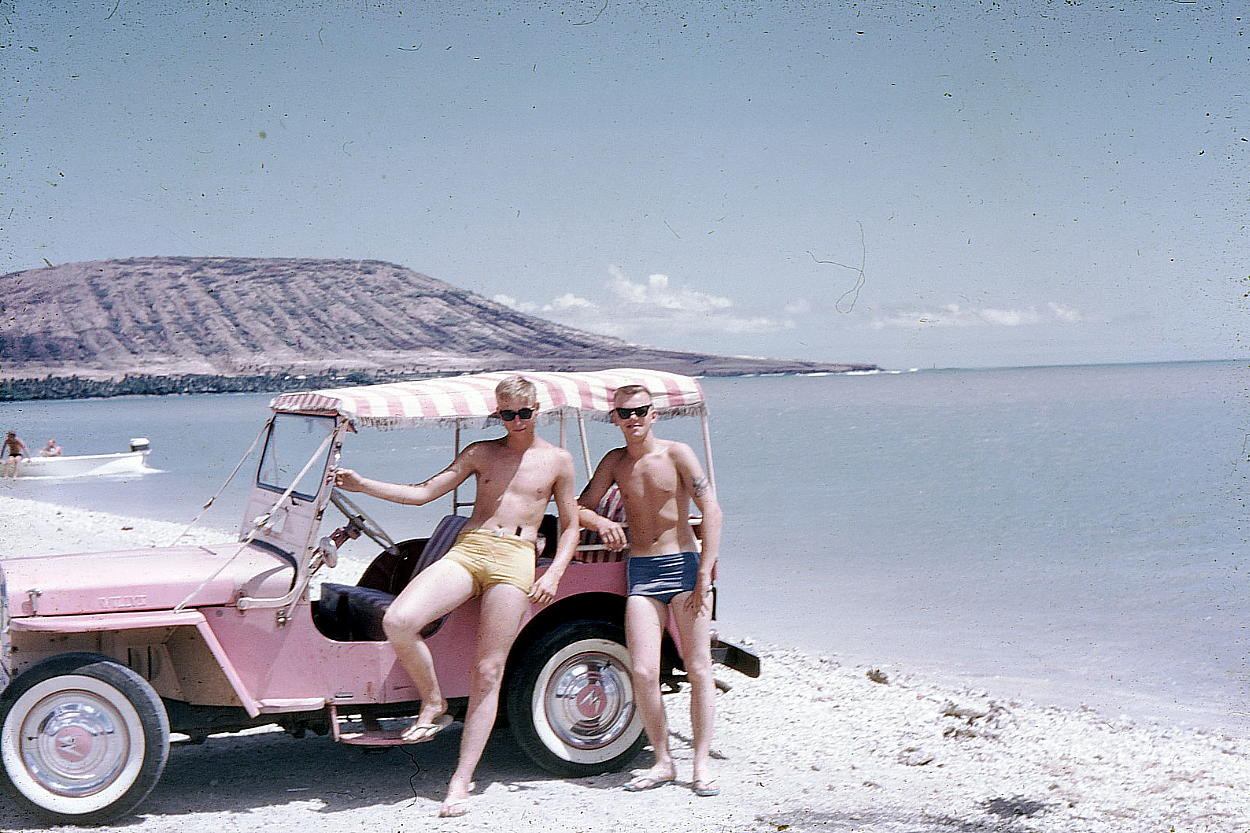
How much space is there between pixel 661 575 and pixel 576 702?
0.76 m

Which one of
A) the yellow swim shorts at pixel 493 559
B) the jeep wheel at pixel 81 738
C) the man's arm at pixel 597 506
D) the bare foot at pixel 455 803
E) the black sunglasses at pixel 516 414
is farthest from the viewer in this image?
the man's arm at pixel 597 506

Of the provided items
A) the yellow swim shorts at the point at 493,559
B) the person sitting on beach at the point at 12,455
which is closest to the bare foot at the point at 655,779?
the yellow swim shorts at the point at 493,559

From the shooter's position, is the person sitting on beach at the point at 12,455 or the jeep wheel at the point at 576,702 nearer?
the jeep wheel at the point at 576,702

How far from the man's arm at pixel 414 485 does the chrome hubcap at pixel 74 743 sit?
4.57 ft

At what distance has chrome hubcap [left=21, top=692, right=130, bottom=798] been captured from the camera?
550 centimetres

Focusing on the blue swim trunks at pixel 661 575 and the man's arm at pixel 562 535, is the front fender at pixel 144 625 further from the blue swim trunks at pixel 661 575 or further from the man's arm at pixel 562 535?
the blue swim trunks at pixel 661 575

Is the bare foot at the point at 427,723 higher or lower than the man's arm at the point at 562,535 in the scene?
lower

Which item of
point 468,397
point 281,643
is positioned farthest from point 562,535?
point 281,643

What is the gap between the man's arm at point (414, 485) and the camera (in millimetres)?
6016

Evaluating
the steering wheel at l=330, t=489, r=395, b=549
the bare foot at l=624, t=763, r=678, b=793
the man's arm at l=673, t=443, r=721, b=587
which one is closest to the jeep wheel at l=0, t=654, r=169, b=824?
the steering wheel at l=330, t=489, r=395, b=549

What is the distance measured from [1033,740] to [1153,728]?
189 cm

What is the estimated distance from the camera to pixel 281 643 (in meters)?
5.88

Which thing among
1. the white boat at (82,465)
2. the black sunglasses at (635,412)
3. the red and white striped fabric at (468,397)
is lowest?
the white boat at (82,465)

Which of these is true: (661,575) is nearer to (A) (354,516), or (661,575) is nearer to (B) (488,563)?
(B) (488,563)
